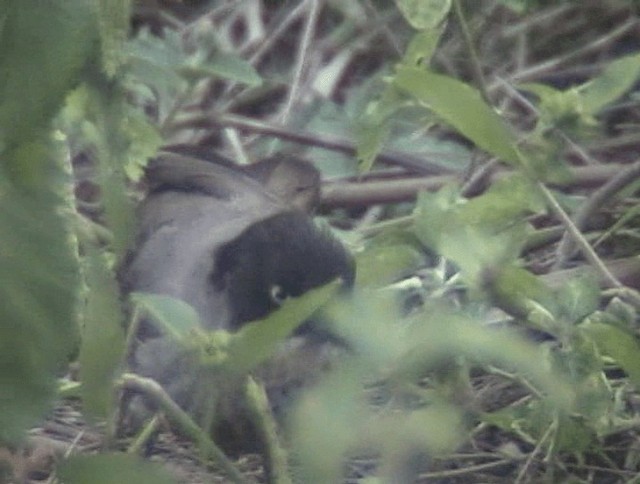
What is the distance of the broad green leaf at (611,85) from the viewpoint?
4.78 ft

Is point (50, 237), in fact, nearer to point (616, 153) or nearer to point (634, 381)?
point (634, 381)

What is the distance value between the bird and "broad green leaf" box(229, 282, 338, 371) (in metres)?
0.03

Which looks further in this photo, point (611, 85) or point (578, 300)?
point (611, 85)

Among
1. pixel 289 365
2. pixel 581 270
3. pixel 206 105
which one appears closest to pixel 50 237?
pixel 289 365

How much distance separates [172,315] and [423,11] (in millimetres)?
342

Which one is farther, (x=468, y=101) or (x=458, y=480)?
(x=458, y=480)

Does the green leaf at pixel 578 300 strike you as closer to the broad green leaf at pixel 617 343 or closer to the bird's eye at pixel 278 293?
the broad green leaf at pixel 617 343

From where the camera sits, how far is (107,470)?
88 cm

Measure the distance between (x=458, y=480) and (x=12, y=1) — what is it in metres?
0.79

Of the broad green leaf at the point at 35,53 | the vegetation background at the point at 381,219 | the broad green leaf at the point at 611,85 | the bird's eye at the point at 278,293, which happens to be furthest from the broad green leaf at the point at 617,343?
the broad green leaf at the point at 35,53

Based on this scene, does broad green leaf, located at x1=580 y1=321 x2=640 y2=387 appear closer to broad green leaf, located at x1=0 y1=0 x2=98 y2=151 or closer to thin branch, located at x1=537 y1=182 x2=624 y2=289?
thin branch, located at x1=537 y1=182 x2=624 y2=289

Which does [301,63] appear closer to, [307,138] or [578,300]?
[307,138]

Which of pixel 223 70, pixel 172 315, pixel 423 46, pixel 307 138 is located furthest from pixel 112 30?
pixel 307 138

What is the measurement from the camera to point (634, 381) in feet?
4.36
